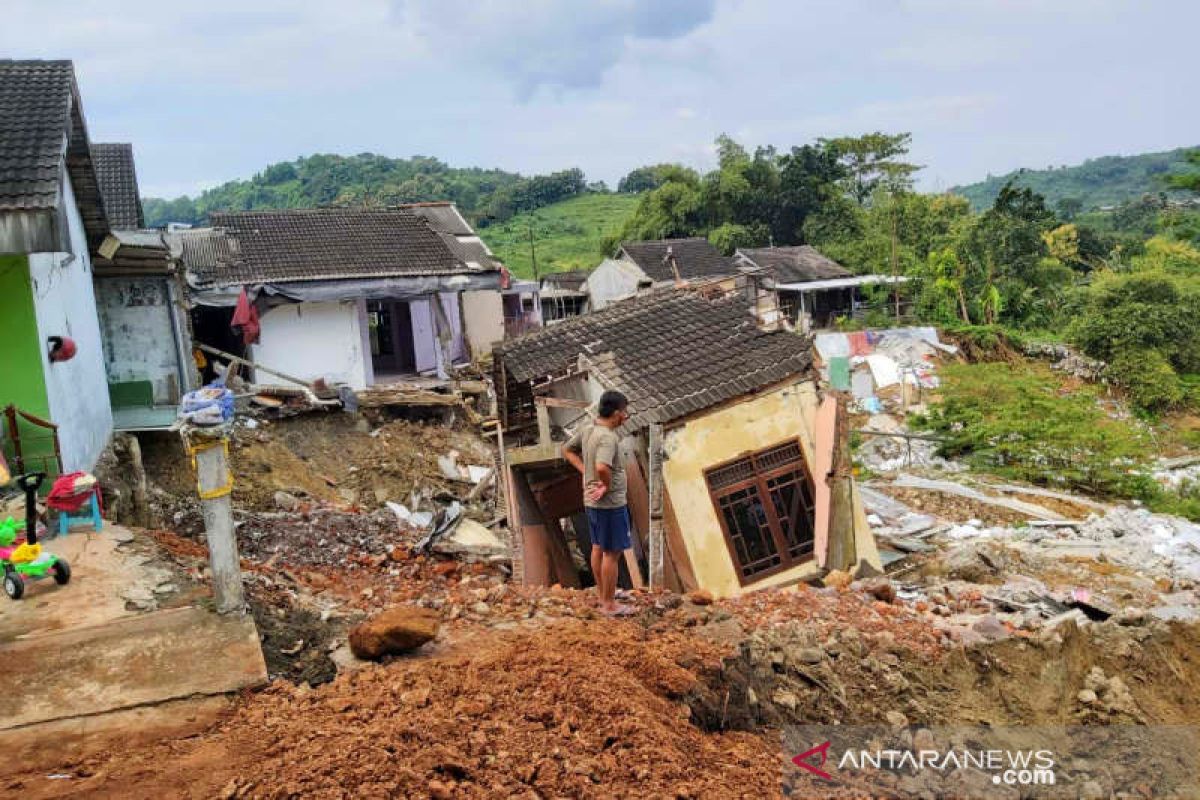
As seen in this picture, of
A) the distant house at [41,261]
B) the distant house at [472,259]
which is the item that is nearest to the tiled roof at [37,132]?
the distant house at [41,261]

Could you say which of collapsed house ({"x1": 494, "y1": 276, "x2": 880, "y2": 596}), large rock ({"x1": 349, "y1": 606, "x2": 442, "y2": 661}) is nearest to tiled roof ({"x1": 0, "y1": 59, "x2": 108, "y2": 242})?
large rock ({"x1": 349, "y1": 606, "x2": 442, "y2": 661})

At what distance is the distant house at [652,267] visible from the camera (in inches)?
1455

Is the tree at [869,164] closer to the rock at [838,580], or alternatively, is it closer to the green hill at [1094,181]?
the rock at [838,580]

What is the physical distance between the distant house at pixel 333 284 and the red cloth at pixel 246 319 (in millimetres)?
300

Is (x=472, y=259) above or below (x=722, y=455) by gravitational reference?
above

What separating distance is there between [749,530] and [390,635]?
5.20 m

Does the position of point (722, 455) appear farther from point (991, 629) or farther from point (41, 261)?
point (41, 261)

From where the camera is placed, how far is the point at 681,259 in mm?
38375

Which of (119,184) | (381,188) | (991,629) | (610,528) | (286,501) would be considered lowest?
(286,501)

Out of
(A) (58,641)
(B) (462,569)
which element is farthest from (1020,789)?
(B) (462,569)

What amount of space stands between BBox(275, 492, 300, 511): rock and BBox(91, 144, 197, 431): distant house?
→ 1992mm

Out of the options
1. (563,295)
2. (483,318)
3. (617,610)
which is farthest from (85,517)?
(563,295)

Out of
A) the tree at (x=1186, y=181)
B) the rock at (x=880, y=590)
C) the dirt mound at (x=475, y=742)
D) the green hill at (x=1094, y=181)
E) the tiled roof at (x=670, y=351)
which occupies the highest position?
the green hill at (x=1094, y=181)

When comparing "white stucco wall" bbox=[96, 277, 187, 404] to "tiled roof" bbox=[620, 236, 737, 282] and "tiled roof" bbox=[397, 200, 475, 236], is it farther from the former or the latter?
"tiled roof" bbox=[620, 236, 737, 282]
